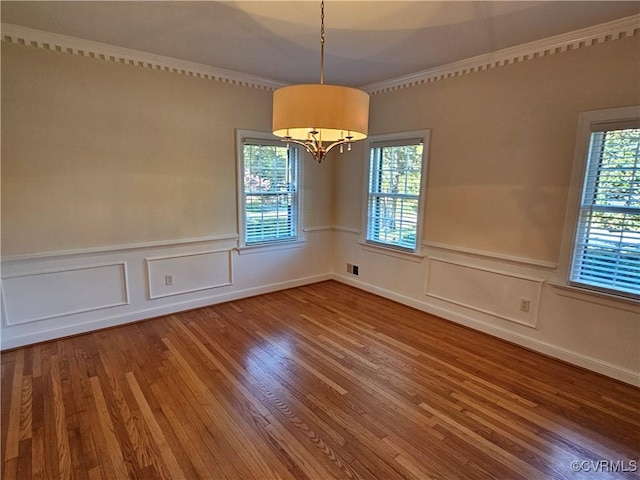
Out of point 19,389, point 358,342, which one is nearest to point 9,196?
point 19,389

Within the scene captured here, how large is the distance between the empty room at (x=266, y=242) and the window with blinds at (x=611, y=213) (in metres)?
0.01

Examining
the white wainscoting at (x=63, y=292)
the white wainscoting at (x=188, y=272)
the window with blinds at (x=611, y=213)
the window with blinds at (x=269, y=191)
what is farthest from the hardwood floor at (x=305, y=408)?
the window with blinds at (x=269, y=191)

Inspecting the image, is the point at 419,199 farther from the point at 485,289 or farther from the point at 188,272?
the point at 188,272

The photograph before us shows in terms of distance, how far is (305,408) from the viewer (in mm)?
2244

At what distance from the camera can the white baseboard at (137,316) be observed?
2994mm

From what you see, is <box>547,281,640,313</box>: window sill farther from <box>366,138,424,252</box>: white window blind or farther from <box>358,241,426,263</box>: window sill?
<box>366,138,424,252</box>: white window blind

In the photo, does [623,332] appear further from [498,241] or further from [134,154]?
[134,154]

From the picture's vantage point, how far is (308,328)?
11.3 ft

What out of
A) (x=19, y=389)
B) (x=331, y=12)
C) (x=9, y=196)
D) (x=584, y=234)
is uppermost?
(x=331, y=12)

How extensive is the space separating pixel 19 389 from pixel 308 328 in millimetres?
2255

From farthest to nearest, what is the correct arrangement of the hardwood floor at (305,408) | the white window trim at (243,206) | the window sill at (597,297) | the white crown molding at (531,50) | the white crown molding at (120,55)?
the white window trim at (243,206), the white crown molding at (120,55), the window sill at (597,297), the white crown molding at (531,50), the hardwood floor at (305,408)

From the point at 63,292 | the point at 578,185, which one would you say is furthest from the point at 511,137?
the point at 63,292

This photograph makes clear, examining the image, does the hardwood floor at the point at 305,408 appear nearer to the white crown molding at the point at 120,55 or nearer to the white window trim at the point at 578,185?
the white window trim at the point at 578,185

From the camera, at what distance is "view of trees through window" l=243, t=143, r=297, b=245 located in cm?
407
